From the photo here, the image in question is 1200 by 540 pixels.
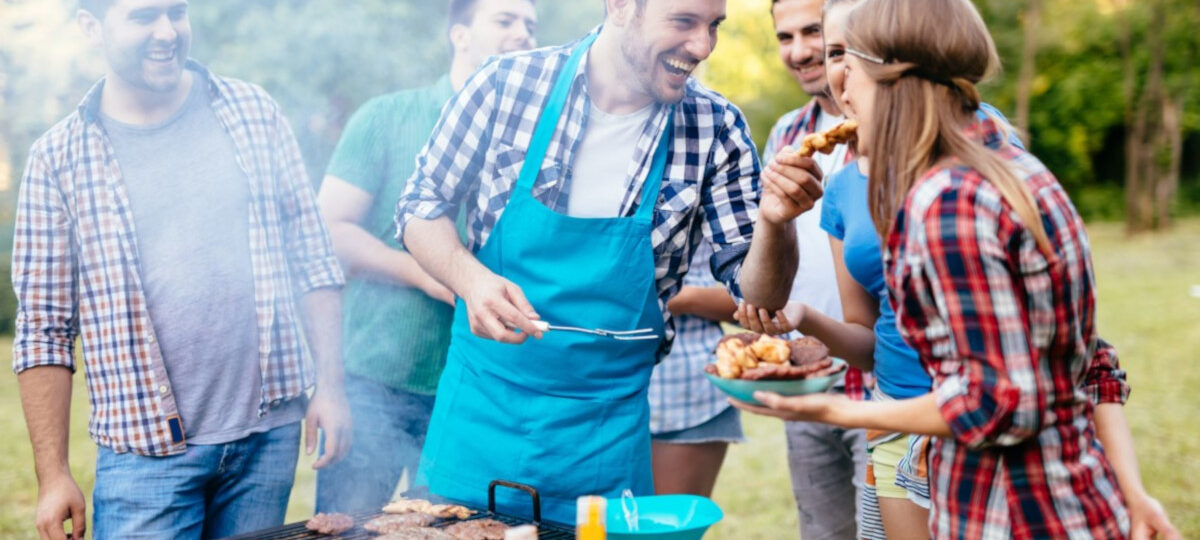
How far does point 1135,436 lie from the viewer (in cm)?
731

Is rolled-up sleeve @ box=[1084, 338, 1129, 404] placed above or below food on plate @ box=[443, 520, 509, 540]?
above

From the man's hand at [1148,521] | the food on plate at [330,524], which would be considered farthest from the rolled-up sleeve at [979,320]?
the food on plate at [330,524]

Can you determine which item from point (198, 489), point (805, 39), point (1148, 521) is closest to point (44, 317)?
point (198, 489)

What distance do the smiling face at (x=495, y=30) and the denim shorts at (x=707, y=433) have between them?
1448 mm

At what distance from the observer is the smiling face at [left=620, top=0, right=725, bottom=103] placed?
7.90 ft

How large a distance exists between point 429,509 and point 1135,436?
6563 mm

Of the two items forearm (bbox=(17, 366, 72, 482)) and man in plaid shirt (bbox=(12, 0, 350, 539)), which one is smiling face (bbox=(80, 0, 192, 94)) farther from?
forearm (bbox=(17, 366, 72, 482))

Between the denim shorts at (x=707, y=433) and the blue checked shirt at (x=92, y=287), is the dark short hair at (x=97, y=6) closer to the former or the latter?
the blue checked shirt at (x=92, y=287)

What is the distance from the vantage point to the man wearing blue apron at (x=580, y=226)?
2.49m

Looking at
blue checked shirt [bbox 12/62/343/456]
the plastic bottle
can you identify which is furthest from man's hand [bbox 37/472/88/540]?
the plastic bottle

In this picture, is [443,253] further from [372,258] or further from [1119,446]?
[1119,446]

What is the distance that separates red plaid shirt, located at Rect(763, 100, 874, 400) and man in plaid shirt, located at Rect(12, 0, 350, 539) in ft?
4.92

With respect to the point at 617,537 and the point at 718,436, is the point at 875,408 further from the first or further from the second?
the point at 718,436

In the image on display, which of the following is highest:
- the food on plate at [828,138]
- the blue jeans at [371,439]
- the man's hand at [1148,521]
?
the food on plate at [828,138]
